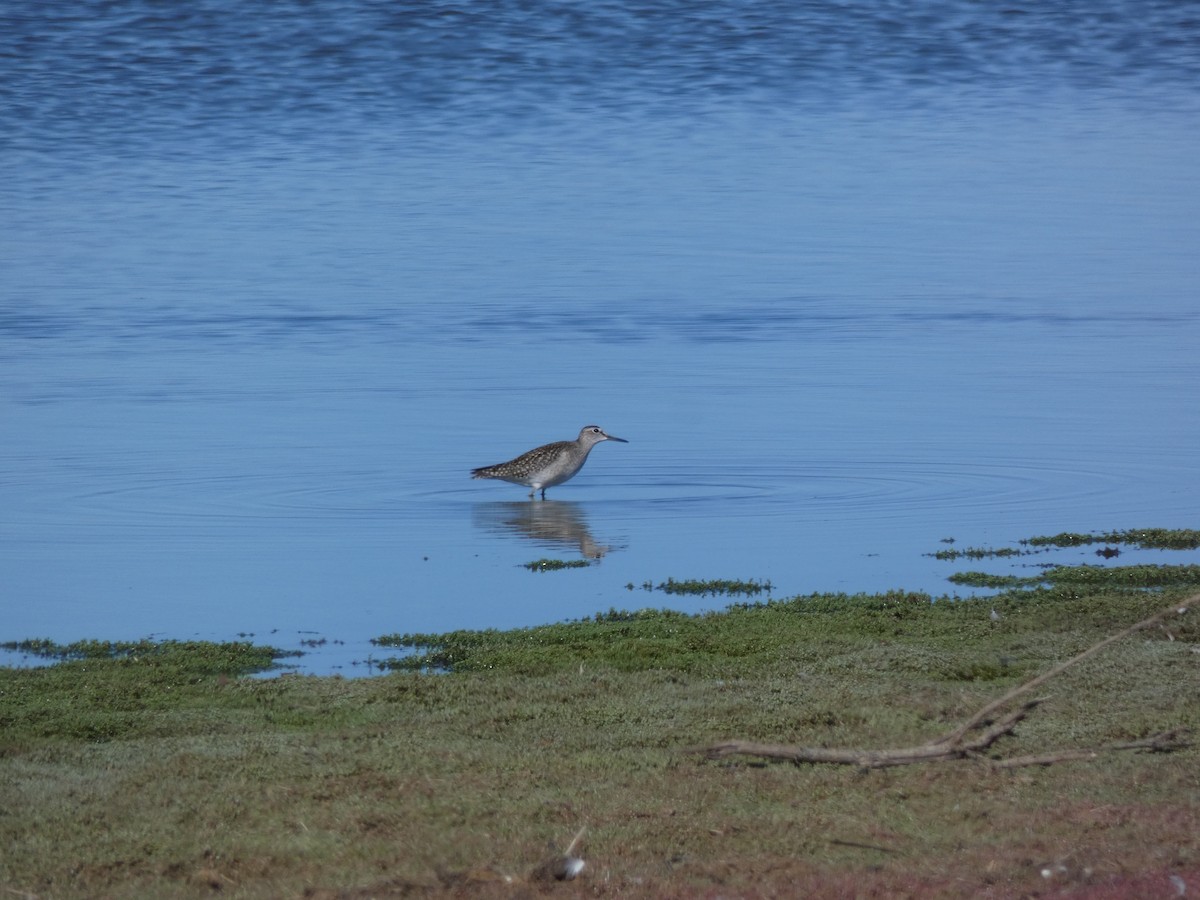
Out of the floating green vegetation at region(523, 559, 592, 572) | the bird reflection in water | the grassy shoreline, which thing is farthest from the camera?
the bird reflection in water

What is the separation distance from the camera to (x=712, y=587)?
438 inches

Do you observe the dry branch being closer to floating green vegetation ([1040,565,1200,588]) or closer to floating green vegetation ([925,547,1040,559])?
floating green vegetation ([1040,565,1200,588])

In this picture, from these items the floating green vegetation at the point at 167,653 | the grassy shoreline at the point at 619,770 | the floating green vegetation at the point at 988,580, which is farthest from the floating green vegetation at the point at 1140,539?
the floating green vegetation at the point at 167,653

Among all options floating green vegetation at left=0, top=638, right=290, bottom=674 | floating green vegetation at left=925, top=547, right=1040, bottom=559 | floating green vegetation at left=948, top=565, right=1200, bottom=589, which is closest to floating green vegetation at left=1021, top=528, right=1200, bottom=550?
floating green vegetation at left=925, top=547, right=1040, bottom=559

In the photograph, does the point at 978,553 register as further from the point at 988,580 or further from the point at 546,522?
the point at 546,522

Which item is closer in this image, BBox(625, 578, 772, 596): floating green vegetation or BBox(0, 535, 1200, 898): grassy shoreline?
BBox(0, 535, 1200, 898): grassy shoreline

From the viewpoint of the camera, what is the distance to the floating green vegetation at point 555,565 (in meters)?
12.0

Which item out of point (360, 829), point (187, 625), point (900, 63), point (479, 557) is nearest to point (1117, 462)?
point (479, 557)

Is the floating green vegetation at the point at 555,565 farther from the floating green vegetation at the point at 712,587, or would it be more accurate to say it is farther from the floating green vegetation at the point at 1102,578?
the floating green vegetation at the point at 1102,578

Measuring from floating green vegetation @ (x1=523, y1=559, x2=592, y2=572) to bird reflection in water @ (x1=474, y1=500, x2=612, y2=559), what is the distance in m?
0.20

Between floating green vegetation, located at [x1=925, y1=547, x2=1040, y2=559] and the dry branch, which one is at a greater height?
the dry branch

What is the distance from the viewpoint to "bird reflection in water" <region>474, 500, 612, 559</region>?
12852 mm

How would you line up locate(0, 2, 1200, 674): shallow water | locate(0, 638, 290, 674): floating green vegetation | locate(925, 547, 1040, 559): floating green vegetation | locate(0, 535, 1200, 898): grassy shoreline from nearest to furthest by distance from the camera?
locate(0, 535, 1200, 898): grassy shoreline → locate(0, 638, 290, 674): floating green vegetation → locate(925, 547, 1040, 559): floating green vegetation → locate(0, 2, 1200, 674): shallow water

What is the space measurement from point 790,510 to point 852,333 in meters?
6.65
